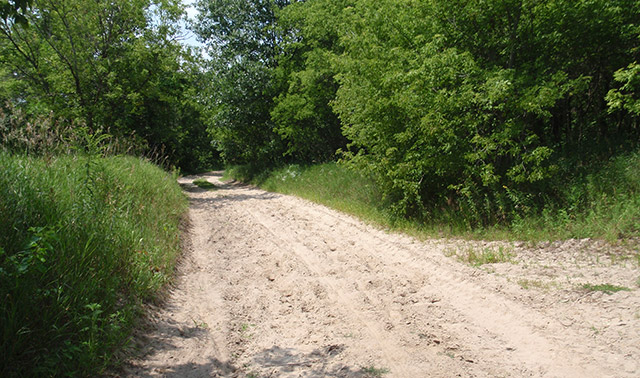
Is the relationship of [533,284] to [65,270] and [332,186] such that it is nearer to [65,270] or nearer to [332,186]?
[65,270]

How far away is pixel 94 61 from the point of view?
1500 centimetres

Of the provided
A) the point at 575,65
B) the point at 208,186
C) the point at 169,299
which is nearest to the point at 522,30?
the point at 575,65

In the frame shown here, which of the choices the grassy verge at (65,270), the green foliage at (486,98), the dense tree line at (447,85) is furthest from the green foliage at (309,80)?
the grassy verge at (65,270)

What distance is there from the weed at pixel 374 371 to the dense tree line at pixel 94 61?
459 inches

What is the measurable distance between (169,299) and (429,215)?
588cm

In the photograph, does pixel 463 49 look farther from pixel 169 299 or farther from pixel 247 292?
pixel 169 299

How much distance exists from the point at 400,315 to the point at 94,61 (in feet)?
51.5

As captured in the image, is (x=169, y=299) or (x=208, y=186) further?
(x=208, y=186)

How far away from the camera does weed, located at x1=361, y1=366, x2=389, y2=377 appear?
3416 millimetres

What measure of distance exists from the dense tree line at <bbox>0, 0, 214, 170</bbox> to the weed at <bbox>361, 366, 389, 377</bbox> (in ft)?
38.2

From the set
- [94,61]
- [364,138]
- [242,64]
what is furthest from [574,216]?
[242,64]

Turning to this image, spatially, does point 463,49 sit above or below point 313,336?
above

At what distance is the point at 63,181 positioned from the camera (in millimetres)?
4965

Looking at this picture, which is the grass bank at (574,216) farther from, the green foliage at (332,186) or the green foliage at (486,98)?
the green foliage at (332,186)
